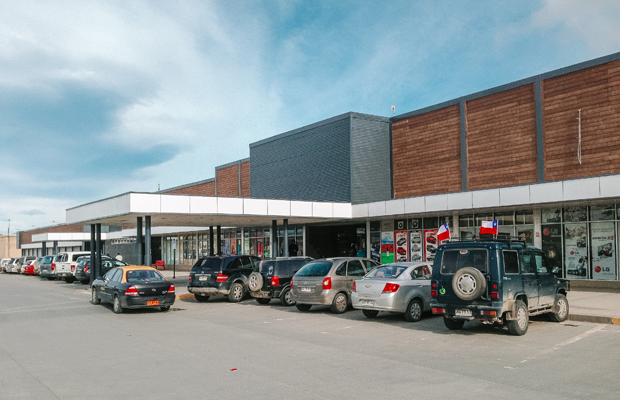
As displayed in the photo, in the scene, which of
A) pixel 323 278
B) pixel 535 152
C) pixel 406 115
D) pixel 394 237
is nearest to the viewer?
pixel 323 278

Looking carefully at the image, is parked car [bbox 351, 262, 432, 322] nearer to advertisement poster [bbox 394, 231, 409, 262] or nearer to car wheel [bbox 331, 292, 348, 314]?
car wheel [bbox 331, 292, 348, 314]

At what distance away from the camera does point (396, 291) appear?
1348 centimetres

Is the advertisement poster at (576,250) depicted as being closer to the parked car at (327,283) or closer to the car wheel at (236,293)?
the parked car at (327,283)

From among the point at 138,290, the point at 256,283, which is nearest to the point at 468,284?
the point at 256,283

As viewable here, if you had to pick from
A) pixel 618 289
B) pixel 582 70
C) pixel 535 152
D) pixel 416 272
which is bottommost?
pixel 618 289

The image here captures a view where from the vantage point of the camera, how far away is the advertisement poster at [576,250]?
21.2 m

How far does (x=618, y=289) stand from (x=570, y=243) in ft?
8.20

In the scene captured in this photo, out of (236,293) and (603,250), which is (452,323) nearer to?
(236,293)

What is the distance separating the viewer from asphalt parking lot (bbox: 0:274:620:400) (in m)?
7.09

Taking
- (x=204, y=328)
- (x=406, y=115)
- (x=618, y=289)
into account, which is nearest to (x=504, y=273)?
(x=204, y=328)

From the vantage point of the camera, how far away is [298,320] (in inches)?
572

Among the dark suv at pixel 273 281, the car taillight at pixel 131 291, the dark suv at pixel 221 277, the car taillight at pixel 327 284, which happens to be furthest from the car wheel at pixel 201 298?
the car taillight at pixel 327 284

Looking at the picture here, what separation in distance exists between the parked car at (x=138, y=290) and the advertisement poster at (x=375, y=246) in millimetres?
14631

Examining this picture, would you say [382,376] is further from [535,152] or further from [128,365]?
[535,152]
